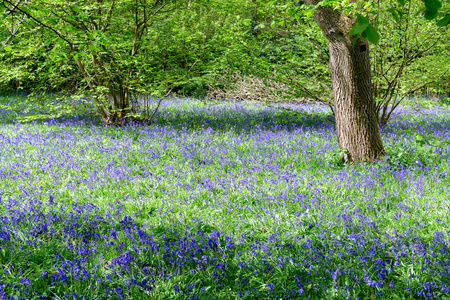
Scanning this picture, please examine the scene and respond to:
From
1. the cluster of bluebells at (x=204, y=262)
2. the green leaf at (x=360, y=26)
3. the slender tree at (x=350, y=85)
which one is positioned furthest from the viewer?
the slender tree at (x=350, y=85)

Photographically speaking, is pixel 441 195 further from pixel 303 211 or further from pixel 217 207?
pixel 217 207

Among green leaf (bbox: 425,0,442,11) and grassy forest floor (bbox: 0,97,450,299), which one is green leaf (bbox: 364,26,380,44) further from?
grassy forest floor (bbox: 0,97,450,299)

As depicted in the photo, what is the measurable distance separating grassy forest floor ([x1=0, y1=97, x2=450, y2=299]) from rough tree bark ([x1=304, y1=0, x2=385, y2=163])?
0.34m

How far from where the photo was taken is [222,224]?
12.6 ft

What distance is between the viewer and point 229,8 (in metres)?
9.34

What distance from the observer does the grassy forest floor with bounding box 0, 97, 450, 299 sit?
2.76 meters

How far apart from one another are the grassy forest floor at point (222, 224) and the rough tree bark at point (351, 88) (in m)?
0.34

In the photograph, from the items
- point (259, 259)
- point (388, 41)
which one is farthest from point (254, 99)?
point (259, 259)

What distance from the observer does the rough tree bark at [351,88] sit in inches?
218

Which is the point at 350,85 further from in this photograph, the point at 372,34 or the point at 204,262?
the point at 372,34

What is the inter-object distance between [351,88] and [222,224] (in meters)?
3.50

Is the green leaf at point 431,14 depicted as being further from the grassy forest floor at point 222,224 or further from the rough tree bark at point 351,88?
the rough tree bark at point 351,88

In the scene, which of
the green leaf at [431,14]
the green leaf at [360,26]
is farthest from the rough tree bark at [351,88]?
the green leaf at [360,26]

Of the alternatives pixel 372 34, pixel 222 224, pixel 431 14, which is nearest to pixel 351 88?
pixel 222 224
